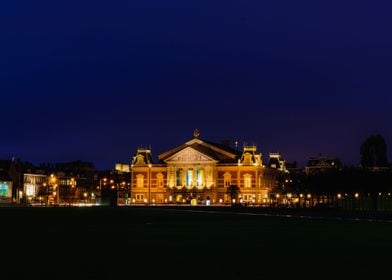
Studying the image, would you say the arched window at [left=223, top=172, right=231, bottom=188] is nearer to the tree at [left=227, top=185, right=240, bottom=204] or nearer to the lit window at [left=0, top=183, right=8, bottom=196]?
the tree at [left=227, top=185, right=240, bottom=204]

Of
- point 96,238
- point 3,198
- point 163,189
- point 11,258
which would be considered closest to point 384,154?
point 163,189

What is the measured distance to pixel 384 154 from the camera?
149250 mm

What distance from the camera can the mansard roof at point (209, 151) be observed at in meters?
162

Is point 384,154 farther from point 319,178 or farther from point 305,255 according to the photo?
point 305,255

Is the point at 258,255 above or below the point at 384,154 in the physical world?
below

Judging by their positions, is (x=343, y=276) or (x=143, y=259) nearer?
(x=343, y=276)

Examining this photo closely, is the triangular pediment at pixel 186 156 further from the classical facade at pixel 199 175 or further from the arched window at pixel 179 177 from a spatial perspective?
the arched window at pixel 179 177

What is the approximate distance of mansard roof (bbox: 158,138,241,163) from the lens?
531 feet

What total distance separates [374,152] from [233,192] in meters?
28.7

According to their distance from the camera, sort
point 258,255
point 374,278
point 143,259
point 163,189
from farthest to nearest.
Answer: point 163,189
point 258,255
point 143,259
point 374,278

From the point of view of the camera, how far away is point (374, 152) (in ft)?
488

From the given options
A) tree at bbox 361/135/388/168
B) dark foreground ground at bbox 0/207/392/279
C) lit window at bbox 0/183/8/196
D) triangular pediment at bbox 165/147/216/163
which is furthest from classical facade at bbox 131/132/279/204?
dark foreground ground at bbox 0/207/392/279

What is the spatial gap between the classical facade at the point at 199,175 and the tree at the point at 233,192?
966 mm

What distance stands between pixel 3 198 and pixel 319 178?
81.8 metres
